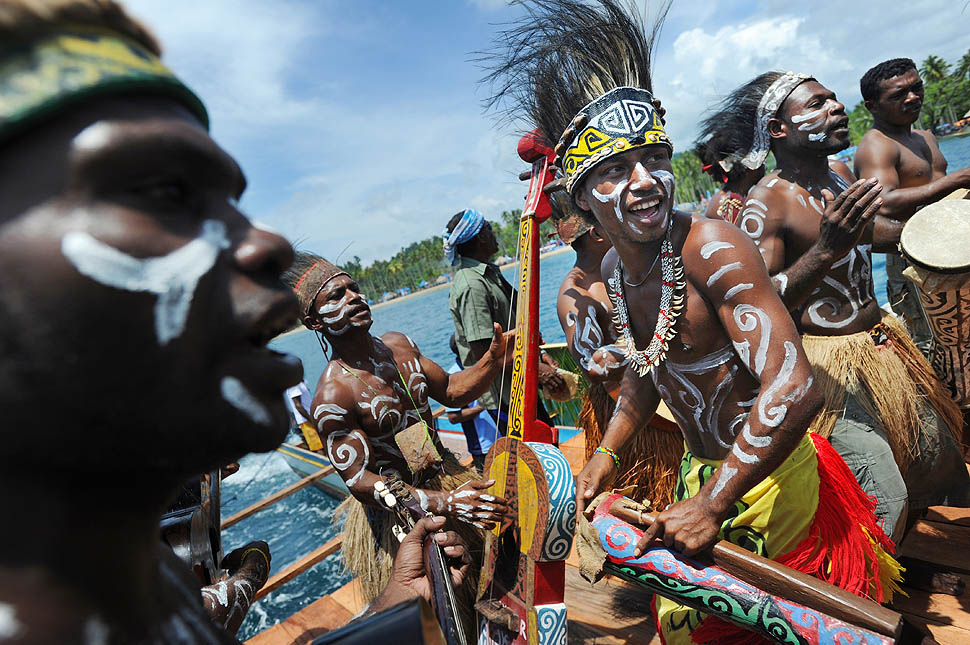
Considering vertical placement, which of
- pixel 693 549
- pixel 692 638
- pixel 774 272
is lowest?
pixel 692 638

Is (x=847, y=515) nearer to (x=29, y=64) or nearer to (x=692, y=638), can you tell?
(x=692, y=638)

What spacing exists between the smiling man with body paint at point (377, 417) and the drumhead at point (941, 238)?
6.84ft

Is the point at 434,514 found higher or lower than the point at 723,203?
lower

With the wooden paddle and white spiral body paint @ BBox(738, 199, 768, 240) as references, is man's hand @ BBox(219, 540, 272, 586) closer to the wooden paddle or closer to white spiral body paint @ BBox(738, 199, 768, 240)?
the wooden paddle

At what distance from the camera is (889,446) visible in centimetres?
254

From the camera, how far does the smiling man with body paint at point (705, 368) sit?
1.66 metres

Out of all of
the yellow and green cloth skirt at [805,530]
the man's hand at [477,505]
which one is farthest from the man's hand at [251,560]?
the yellow and green cloth skirt at [805,530]

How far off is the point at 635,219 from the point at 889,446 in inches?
72.1

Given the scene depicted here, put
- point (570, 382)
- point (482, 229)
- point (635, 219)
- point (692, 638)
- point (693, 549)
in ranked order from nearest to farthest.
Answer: point (693, 549)
point (635, 219)
point (692, 638)
point (570, 382)
point (482, 229)

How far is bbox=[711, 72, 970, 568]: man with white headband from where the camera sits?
264 centimetres

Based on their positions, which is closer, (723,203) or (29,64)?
(29,64)

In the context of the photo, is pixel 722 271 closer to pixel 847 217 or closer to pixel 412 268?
pixel 847 217

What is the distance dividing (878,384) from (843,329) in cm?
33

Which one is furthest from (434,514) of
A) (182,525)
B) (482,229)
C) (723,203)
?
Result: (723,203)
